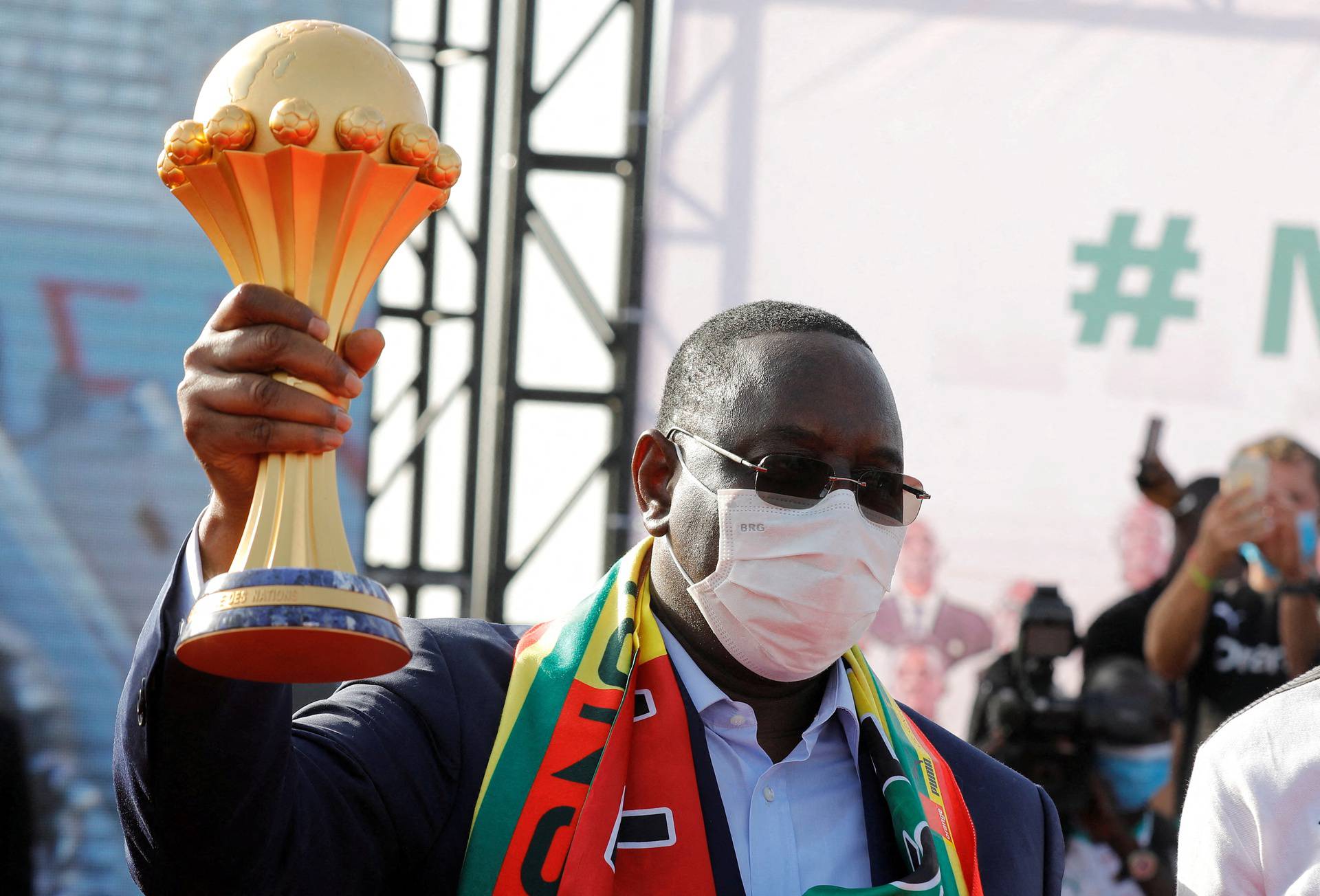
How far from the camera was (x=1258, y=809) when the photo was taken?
2.24 metres

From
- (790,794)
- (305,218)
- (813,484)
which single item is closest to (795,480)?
(813,484)

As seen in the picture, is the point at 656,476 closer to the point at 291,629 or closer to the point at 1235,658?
the point at 291,629

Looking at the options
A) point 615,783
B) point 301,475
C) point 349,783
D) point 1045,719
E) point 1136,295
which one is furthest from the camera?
point 1136,295

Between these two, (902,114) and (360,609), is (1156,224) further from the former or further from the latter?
(360,609)

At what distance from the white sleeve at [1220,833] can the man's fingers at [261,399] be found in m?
1.46

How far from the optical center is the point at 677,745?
2.06 m

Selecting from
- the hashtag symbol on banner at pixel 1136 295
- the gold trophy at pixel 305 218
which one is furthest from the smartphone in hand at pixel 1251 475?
the gold trophy at pixel 305 218

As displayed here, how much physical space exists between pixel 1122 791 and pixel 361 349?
407cm

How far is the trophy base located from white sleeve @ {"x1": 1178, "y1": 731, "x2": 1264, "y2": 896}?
1.32 m

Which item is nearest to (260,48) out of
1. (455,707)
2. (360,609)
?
(360,609)

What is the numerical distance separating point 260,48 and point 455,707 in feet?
2.82

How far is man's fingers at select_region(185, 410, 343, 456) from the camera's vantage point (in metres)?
1.48

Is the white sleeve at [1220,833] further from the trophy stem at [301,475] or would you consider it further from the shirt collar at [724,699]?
the trophy stem at [301,475]

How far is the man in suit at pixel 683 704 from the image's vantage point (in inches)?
60.8
